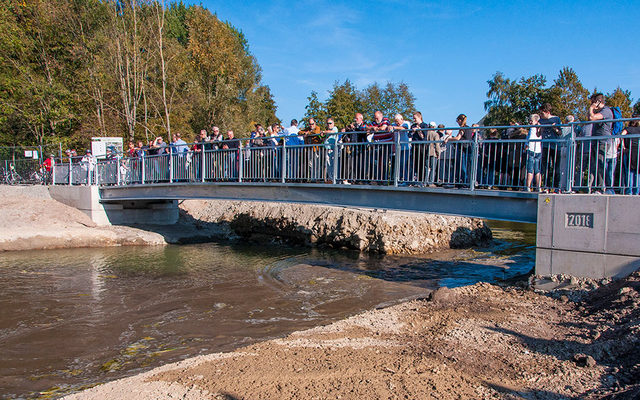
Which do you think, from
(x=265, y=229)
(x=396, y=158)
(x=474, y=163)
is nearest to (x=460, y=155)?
(x=474, y=163)

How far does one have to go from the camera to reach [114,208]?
21578 millimetres

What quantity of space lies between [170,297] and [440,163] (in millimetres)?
7024

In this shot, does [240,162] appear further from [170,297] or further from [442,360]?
[442,360]

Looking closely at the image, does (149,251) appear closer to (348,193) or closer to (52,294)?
(52,294)

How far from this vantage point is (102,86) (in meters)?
31.5

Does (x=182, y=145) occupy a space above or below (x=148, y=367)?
above

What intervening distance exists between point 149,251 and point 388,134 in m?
11.2

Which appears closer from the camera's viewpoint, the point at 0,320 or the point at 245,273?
the point at 0,320

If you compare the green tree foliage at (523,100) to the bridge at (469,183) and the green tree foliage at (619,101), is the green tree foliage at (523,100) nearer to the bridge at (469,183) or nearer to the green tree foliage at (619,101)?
the green tree foliage at (619,101)

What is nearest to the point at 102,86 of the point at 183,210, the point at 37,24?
→ the point at 37,24

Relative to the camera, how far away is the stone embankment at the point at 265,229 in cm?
1766

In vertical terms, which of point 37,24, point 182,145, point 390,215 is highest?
point 37,24

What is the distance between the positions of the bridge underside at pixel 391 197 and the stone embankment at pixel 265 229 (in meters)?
4.71

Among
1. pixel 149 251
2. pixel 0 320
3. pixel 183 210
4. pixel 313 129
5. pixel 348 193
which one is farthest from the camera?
pixel 183 210
